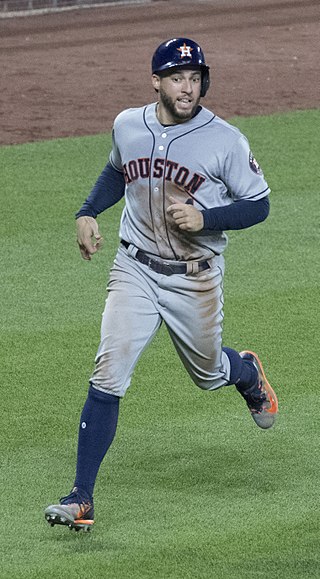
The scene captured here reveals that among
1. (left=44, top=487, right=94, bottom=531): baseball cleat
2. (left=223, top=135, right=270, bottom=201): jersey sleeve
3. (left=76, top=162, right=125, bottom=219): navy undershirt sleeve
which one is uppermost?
(left=223, top=135, right=270, bottom=201): jersey sleeve

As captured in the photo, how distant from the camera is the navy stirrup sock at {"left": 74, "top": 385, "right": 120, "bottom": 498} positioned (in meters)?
5.04

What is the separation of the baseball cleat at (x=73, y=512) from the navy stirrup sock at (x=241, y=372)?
0.93 metres

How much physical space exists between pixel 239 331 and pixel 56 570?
2.87 meters

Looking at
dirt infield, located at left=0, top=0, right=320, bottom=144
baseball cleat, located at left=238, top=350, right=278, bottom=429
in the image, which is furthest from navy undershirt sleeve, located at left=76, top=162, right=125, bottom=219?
dirt infield, located at left=0, top=0, right=320, bottom=144

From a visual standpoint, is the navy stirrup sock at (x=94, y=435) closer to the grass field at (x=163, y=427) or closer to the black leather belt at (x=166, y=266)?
the grass field at (x=163, y=427)

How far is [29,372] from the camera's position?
263 inches

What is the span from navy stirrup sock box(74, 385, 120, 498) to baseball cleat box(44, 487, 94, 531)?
6 cm

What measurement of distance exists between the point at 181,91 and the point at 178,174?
0.31 m

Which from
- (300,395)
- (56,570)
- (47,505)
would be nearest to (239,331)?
(300,395)

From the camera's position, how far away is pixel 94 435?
16.6 ft

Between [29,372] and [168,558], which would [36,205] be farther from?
[168,558]

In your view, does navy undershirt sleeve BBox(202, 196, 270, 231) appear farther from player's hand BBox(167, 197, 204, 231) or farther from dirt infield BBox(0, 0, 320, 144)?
dirt infield BBox(0, 0, 320, 144)

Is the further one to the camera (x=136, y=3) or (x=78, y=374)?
(x=136, y=3)

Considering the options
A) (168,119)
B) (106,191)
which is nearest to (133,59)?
(106,191)
